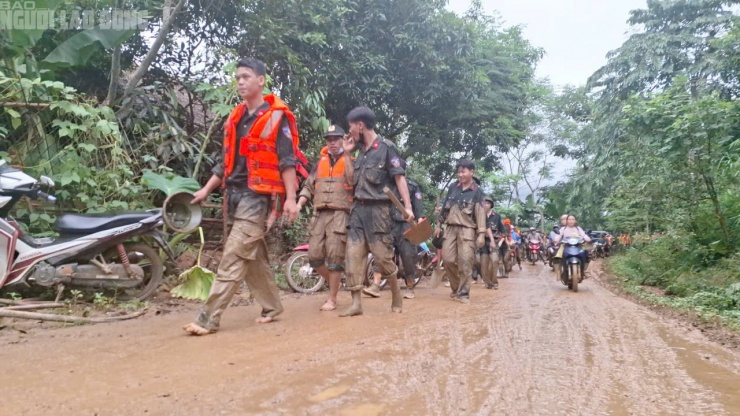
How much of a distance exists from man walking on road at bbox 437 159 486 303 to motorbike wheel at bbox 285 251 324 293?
1.78 metres

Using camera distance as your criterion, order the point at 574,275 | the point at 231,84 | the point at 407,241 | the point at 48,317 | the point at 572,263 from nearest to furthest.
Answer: the point at 48,317 → the point at 407,241 → the point at 231,84 → the point at 574,275 → the point at 572,263

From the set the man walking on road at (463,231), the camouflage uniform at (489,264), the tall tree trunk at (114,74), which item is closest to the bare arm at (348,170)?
the man walking on road at (463,231)

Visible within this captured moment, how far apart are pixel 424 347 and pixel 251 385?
50.7 inches

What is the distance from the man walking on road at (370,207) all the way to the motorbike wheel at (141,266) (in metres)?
2.06

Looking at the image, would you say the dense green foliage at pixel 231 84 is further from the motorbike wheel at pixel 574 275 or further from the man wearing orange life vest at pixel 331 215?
the motorbike wheel at pixel 574 275

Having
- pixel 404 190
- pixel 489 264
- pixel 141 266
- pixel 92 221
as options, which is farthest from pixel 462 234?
pixel 92 221

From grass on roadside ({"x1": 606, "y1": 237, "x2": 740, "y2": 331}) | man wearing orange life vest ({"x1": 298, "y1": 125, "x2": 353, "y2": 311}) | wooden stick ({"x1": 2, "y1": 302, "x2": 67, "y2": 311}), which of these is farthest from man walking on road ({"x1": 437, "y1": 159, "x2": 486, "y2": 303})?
wooden stick ({"x1": 2, "y1": 302, "x2": 67, "y2": 311})

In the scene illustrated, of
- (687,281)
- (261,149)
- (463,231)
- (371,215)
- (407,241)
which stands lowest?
(687,281)

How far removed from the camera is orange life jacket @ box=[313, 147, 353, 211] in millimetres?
5035

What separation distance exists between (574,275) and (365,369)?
6691mm

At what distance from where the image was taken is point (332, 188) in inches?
200

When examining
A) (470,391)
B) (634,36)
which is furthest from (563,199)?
(470,391)

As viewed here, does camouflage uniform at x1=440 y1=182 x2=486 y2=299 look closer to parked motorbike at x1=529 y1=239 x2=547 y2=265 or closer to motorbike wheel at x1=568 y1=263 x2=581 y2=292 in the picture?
motorbike wheel at x1=568 y1=263 x2=581 y2=292

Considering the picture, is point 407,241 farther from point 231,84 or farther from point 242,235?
point 242,235
